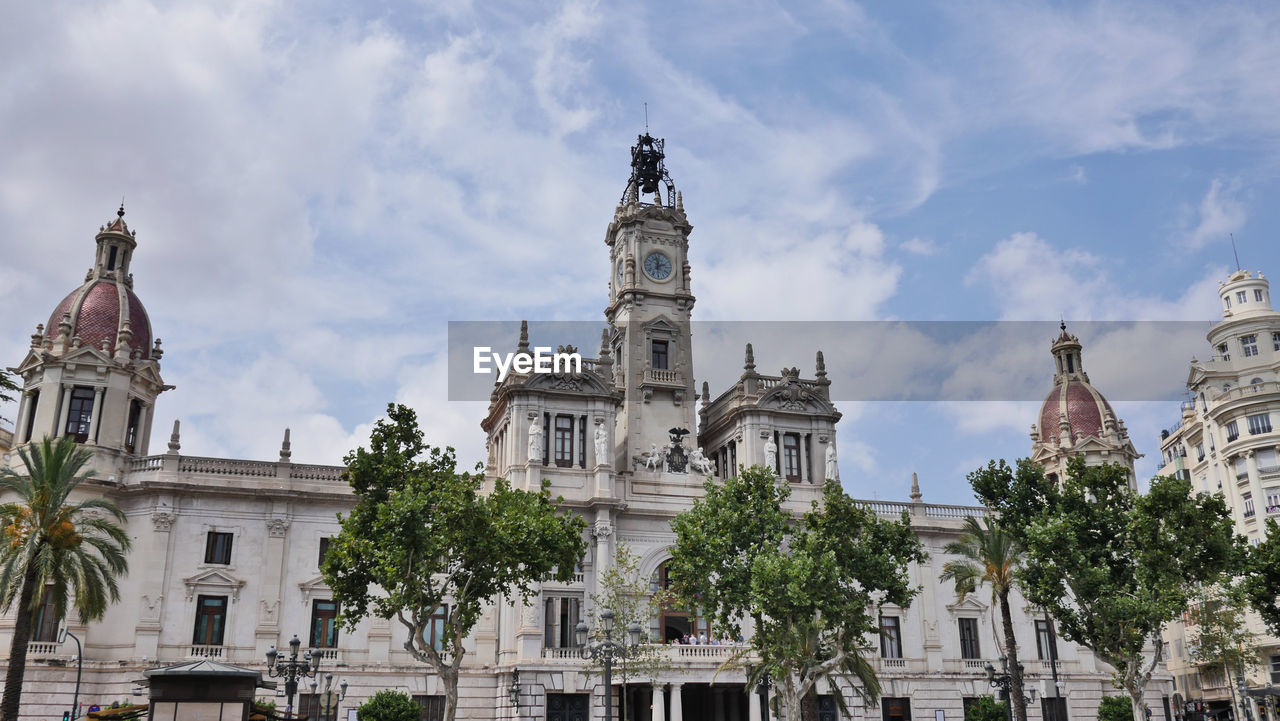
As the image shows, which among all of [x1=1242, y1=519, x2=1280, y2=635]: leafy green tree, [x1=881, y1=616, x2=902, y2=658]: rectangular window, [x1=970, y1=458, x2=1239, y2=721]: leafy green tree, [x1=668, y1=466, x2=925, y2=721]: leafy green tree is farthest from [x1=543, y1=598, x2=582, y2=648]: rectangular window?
[x1=1242, y1=519, x2=1280, y2=635]: leafy green tree

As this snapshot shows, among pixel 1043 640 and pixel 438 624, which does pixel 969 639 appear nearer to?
pixel 1043 640

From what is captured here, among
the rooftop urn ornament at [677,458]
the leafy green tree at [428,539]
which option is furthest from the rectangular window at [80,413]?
the rooftop urn ornament at [677,458]

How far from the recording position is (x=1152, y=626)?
39906 mm

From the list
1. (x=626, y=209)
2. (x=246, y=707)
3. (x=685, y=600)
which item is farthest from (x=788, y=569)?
(x=626, y=209)

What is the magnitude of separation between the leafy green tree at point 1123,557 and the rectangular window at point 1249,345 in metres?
44.6

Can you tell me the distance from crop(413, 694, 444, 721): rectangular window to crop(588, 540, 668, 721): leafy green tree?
26.5 ft

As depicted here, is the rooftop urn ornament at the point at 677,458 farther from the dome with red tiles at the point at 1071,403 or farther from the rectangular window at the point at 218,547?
the dome with red tiles at the point at 1071,403

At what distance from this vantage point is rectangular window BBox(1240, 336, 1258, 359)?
79.9 meters

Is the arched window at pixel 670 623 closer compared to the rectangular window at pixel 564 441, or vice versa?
the arched window at pixel 670 623

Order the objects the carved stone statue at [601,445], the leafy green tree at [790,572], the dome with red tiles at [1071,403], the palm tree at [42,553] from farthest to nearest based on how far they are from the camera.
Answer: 1. the dome with red tiles at [1071,403]
2. the carved stone statue at [601,445]
3. the leafy green tree at [790,572]
4. the palm tree at [42,553]

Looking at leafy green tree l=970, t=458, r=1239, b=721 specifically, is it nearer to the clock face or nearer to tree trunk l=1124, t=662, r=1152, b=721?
tree trunk l=1124, t=662, r=1152, b=721

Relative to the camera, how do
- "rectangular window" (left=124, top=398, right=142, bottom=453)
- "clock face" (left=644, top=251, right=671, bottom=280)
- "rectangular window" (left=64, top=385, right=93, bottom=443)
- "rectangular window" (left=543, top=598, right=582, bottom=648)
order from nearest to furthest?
"rectangular window" (left=64, top=385, right=93, bottom=443)
"rectangular window" (left=543, top=598, right=582, bottom=648)
"rectangular window" (left=124, top=398, right=142, bottom=453)
"clock face" (left=644, top=251, right=671, bottom=280)

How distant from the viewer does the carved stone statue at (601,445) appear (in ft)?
186

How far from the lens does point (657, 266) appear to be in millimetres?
67688
